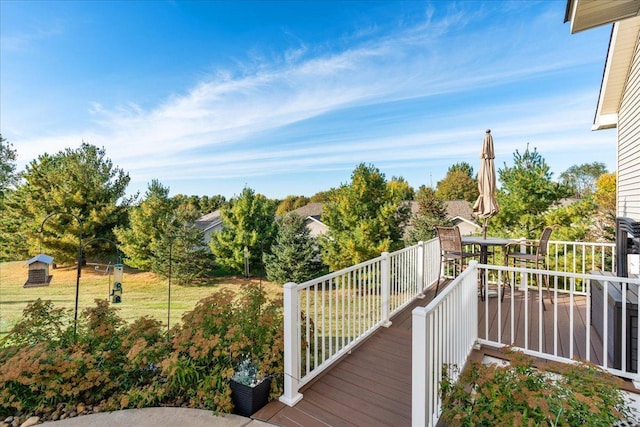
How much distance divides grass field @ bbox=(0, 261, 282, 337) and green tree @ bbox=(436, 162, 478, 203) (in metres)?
27.2

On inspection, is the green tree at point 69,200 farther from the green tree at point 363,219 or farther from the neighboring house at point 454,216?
the green tree at point 363,219

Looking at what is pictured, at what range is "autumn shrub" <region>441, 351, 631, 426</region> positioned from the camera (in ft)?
5.10

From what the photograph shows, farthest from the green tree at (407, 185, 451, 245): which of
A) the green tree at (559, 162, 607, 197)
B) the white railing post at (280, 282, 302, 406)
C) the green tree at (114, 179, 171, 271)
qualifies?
the green tree at (559, 162, 607, 197)

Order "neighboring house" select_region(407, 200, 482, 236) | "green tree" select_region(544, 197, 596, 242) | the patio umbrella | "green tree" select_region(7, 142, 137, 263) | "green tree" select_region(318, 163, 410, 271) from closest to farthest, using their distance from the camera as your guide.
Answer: the patio umbrella
"green tree" select_region(544, 197, 596, 242)
"green tree" select_region(318, 163, 410, 271)
"green tree" select_region(7, 142, 137, 263)
"neighboring house" select_region(407, 200, 482, 236)

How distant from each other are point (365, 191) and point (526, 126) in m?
6.62

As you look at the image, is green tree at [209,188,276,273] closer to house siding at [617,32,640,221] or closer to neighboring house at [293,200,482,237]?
neighboring house at [293,200,482,237]

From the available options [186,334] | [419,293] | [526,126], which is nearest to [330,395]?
[186,334]

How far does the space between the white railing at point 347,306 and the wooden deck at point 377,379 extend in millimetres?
117

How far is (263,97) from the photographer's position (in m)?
10.6

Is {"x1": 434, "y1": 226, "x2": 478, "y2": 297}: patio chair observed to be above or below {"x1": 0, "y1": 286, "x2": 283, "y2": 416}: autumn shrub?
above

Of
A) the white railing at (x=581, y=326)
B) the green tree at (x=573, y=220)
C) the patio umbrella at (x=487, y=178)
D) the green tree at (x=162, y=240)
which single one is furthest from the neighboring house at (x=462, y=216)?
the green tree at (x=162, y=240)

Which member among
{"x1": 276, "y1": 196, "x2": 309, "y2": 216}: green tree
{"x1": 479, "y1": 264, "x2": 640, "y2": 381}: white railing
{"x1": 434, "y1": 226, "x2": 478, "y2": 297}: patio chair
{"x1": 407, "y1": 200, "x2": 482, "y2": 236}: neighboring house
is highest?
{"x1": 276, "y1": 196, "x2": 309, "y2": 216}: green tree

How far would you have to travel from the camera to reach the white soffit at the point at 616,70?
4.54 m

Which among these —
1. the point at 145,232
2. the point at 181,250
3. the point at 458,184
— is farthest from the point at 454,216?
the point at 458,184
